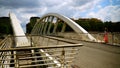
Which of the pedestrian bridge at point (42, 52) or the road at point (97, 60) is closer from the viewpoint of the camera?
the pedestrian bridge at point (42, 52)

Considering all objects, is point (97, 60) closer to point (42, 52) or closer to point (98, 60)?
point (98, 60)

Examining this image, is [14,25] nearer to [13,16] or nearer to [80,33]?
[13,16]

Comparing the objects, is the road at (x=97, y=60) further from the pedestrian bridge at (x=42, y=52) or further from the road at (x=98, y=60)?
the pedestrian bridge at (x=42, y=52)

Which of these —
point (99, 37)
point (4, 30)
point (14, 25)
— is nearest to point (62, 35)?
point (14, 25)

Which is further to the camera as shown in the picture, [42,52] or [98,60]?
[98,60]

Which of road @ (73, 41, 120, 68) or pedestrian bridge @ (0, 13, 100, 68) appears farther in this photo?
road @ (73, 41, 120, 68)

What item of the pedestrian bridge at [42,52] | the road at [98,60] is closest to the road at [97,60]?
the road at [98,60]

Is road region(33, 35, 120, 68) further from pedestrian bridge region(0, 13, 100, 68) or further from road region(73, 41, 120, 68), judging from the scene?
pedestrian bridge region(0, 13, 100, 68)

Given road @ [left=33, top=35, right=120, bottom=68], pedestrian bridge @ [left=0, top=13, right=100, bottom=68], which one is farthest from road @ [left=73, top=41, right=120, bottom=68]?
pedestrian bridge @ [left=0, top=13, right=100, bottom=68]

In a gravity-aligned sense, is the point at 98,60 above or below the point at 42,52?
below

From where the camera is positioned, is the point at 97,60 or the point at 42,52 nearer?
the point at 42,52

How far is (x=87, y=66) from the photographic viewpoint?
9.40 meters

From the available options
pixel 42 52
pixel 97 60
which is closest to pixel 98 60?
pixel 97 60

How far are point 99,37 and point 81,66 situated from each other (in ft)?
53.3
